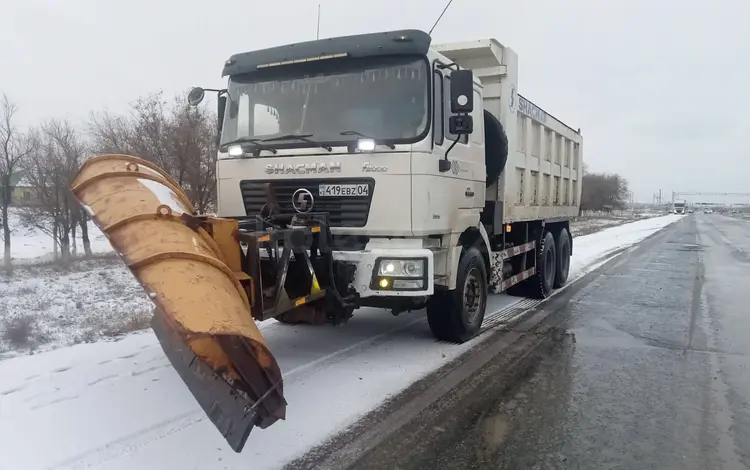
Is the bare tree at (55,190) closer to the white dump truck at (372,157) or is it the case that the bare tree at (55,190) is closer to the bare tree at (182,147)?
the bare tree at (182,147)

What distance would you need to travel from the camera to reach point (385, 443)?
3.89m

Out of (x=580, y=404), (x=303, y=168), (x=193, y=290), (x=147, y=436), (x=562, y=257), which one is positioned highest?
(x=303, y=168)

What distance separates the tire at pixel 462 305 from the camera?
246 inches

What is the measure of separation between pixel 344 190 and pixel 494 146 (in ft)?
9.51

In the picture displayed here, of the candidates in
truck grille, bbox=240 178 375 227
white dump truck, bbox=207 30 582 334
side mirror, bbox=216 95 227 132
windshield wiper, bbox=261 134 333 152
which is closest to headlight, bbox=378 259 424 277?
white dump truck, bbox=207 30 582 334

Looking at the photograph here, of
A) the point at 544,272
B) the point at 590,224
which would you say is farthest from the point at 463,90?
the point at 590,224

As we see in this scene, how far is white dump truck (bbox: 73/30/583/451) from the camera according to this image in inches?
127

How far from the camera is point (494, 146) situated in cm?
752

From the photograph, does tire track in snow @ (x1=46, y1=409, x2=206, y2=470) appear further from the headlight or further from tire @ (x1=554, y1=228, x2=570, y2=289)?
tire @ (x1=554, y1=228, x2=570, y2=289)

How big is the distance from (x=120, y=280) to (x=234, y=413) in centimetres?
1104

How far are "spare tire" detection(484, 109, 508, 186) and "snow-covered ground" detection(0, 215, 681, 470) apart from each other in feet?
7.46

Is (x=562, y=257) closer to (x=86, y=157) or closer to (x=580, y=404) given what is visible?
(x=580, y=404)

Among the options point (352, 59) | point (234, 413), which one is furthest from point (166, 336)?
point (352, 59)

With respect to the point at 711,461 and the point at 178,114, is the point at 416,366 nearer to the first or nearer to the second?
the point at 711,461
